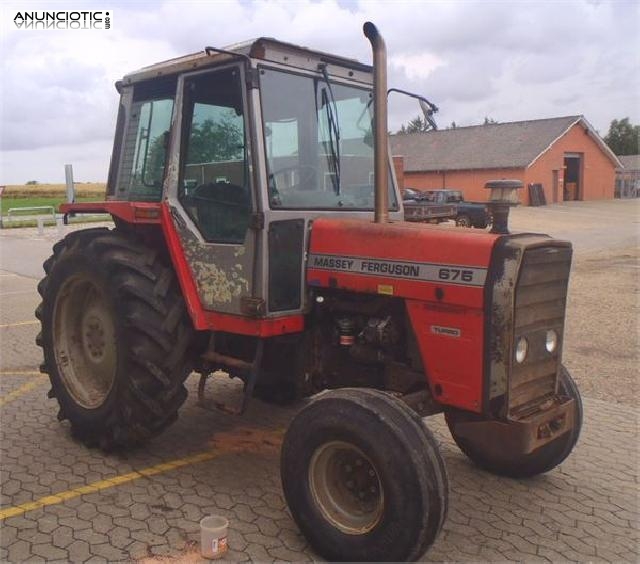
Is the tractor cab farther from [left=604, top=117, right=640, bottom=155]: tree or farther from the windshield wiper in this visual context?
[left=604, top=117, right=640, bottom=155]: tree

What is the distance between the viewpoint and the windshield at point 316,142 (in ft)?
13.0

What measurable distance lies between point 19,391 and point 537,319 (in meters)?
4.77

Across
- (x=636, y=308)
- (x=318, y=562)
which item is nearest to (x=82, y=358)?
(x=318, y=562)

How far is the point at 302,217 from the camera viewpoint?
398cm

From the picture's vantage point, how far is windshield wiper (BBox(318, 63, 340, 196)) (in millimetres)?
4234

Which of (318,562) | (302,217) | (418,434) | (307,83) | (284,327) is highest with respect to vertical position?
(307,83)

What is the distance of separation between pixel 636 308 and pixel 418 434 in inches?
331

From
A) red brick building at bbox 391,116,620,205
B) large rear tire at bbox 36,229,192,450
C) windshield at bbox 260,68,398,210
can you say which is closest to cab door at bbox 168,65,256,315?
windshield at bbox 260,68,398,210

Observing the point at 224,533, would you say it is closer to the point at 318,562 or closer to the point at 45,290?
the point at 318,562

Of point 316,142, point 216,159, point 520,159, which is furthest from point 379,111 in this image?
point 520,159

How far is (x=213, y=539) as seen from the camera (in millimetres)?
3270

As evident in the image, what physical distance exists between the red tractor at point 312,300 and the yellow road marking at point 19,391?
1.11 meters

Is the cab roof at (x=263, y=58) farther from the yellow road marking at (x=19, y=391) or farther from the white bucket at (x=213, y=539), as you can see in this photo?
the yellow road marking at (x=19, y=391)

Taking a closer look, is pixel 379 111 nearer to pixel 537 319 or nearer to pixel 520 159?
pixel 537 319
